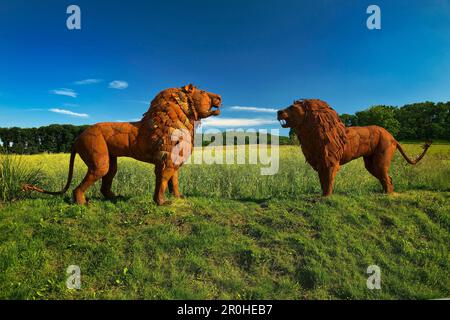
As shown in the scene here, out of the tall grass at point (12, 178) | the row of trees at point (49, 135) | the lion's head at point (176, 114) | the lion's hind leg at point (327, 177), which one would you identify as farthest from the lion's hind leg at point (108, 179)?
the row of trees at point (49, 135)

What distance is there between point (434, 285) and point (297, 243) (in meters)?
2.03

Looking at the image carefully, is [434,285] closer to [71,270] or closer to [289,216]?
[289,216]

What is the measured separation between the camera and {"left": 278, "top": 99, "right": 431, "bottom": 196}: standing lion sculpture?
19.5ft

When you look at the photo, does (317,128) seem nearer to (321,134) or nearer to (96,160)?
(321,134)

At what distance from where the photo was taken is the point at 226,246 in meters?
4.55

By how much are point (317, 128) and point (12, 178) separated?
6833 mm

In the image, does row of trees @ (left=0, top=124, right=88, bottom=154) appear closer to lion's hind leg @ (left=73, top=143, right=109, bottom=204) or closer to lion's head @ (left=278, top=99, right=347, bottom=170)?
lion's hind leg @ (left=73, top=143, right=109, bottom=204)

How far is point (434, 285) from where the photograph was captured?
4199 millimetres

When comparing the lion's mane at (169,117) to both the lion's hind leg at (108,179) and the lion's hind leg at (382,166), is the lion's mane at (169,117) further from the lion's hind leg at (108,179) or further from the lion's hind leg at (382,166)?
the lion's hind leg at (382,166)

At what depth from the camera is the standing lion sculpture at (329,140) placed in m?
5.94

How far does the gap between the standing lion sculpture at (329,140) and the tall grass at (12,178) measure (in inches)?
237

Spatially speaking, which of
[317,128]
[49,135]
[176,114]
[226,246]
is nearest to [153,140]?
[176,114]
